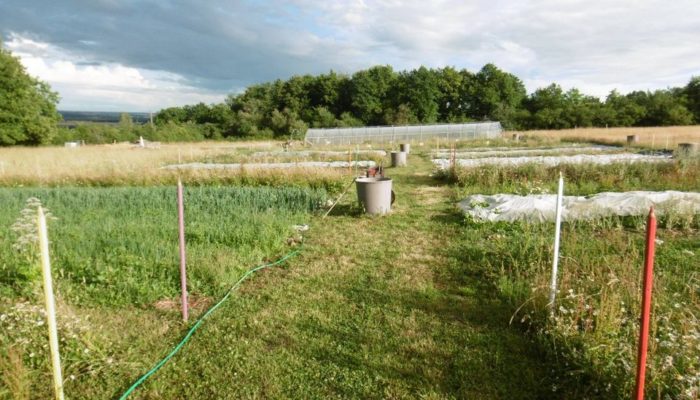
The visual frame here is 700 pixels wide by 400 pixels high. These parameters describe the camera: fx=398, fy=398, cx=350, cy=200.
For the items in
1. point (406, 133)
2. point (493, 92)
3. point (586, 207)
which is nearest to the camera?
point (586, 207)

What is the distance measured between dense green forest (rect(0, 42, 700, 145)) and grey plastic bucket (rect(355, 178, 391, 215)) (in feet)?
108

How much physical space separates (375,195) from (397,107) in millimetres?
47350

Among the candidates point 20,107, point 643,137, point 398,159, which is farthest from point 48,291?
point 20,107

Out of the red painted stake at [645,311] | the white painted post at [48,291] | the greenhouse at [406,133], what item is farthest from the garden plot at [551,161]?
the greenhouse at [406,133]

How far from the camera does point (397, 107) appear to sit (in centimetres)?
5316

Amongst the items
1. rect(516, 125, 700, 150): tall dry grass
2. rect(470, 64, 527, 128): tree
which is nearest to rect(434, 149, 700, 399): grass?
rect(516, 125, 700, 150): tall dry grass

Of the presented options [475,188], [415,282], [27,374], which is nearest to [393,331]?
[415,282]

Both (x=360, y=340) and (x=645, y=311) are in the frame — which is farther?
(x=360, y=340)

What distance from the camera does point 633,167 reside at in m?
11.2

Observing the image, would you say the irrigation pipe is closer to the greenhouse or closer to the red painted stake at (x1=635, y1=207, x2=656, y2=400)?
the red painted stake at (x1=635, y1=207, x2=656, y2=400)

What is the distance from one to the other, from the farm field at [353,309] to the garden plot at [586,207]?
312 millimetres

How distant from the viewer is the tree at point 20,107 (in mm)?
33000

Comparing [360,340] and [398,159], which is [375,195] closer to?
[360,340]

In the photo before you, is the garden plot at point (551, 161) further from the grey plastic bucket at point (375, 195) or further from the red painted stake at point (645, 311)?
the red painted stake at point (645, 311)
